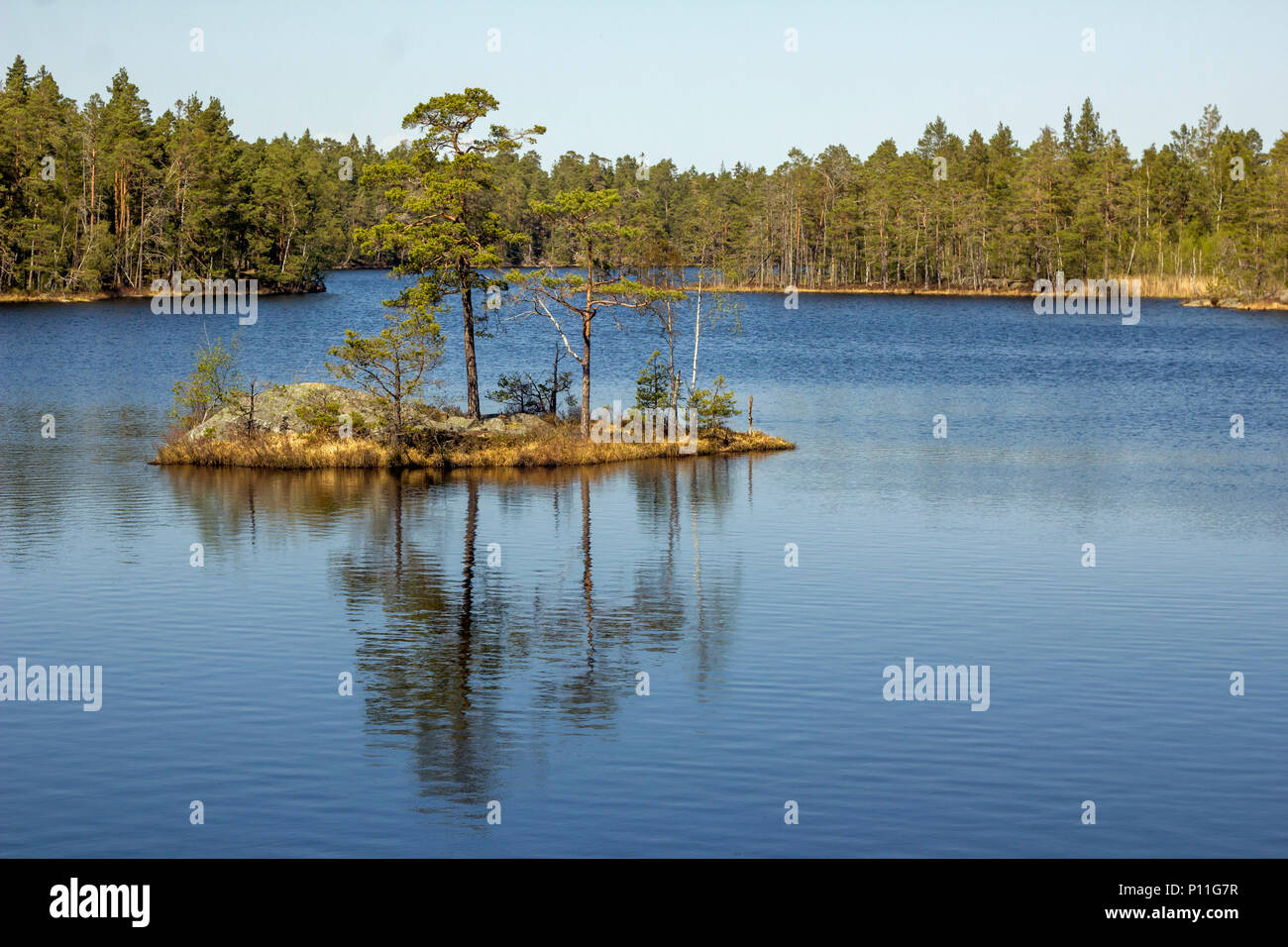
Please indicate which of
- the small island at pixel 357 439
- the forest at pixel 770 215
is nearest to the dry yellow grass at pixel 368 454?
the small island at pixel 357 439

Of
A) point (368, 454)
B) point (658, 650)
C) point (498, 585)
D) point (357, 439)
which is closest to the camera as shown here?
point (658, 650)

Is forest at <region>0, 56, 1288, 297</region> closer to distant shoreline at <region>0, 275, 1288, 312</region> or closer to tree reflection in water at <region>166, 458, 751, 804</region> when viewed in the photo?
distant shoreline at <region>0, 275, 1288, 312</region>

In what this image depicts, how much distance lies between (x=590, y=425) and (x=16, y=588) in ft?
95.0

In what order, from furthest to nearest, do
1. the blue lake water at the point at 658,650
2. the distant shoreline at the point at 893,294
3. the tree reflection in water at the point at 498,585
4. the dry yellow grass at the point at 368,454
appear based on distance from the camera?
1. the distant shoreline at the point at 893,294
2. the dry yellow grass at the point at 368,454
3. the tree reflection in water at the point at 498,585
4. the blue lake water at the point at 658,650

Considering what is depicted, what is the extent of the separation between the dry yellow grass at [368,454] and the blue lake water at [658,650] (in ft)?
3.55

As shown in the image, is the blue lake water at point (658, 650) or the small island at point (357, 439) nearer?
the blue lake water at point (658, 650)

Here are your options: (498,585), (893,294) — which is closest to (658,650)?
(498,585)

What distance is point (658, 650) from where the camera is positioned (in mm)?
28047

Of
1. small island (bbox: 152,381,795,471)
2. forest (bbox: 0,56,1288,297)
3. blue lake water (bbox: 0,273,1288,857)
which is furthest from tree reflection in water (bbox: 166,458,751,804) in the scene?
forest (bbox: 0,56,1288,297)

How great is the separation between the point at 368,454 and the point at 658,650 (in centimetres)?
2797

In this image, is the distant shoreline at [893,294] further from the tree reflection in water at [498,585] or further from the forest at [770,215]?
the tree reflection in water at [498,585]

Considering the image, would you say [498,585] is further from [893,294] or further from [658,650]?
[893,294]

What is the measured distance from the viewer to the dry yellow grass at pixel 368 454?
174ft

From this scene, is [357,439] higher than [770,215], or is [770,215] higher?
[770,215]
